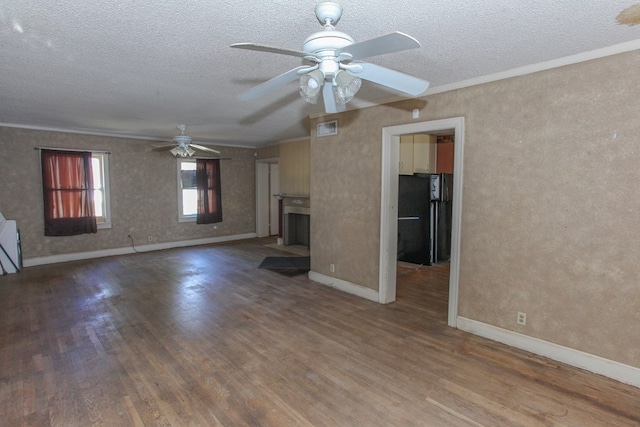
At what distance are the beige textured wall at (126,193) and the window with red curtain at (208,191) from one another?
0.64 feet

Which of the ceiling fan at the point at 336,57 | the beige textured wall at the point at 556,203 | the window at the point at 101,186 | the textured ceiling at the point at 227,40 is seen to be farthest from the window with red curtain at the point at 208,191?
the ceiling fan at the point at 336,57

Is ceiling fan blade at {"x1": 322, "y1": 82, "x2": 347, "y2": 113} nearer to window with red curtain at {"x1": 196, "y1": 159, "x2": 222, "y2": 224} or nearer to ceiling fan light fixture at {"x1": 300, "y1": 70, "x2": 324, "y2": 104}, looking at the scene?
ceiling fan light fixture at {"x1": 300, "y1": 70, "x2": 324, "y2": 104}

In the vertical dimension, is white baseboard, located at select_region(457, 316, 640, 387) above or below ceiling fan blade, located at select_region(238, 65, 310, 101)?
below

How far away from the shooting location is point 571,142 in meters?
2.58

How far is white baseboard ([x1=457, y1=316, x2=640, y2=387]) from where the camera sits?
242cm

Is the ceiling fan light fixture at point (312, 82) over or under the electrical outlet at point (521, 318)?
over

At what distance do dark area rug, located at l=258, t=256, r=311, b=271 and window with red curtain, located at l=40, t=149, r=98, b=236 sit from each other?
3.37 meters

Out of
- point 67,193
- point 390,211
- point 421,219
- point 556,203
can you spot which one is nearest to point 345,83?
point 556,203

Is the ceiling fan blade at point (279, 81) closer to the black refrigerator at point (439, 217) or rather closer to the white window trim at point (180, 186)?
the black refrigerator at point (439, 217)

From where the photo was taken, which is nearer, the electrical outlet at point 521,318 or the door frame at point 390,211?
the electrical outlet at point 521,318

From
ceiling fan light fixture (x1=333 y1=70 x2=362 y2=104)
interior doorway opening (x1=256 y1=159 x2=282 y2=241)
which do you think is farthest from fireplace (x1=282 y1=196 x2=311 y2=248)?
ceiling fan light fixture (x1=333 y1=70 x2=362 y2=104)

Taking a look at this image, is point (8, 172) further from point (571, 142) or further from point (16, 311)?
point (571, 142)

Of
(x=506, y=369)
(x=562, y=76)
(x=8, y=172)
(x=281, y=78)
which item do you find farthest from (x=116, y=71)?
(x=8, y=172)

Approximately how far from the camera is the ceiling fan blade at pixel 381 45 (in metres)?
1.46
